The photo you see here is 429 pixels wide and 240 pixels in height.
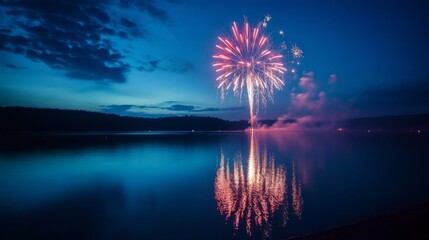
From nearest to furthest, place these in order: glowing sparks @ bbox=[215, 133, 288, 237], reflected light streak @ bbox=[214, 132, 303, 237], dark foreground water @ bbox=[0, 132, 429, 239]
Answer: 1. dark foreground water @ bbox=[0, 132, 429, 239]
2. reflected light streak @ bbox=[214, 132, 303, 237]
3. glowing sparks @ bbox=[215, 133, 288, 237]

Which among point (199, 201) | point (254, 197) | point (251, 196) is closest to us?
point (254, 197)

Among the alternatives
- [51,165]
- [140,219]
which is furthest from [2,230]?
[51,165]

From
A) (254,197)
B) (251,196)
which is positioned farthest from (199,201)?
(254,197)

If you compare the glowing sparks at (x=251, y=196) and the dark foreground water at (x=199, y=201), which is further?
the glowing sparks at (x=251, y=196)

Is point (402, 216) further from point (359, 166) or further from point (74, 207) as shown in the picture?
point (359, 166)

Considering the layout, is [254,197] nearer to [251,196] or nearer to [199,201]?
[251,196]

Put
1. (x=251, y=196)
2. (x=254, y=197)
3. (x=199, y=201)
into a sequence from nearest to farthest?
1. (x=254, y=197)
2. (x=199, y=201)
3. (x=251, y=196)

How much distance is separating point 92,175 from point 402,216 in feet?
103

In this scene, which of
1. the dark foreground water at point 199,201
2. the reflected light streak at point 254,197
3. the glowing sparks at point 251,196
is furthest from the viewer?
the glowing sparks at point 251,196

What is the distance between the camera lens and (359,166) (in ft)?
126

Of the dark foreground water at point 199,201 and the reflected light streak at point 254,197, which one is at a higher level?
the reflected light streak at point 254,197

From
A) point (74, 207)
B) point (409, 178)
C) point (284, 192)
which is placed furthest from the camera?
point (409, 178)

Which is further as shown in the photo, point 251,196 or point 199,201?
point 251,196

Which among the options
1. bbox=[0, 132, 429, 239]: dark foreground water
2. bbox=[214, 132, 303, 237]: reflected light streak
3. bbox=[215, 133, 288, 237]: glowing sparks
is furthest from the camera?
bbox=[215, 133, 288, 237]: glowing sparks
